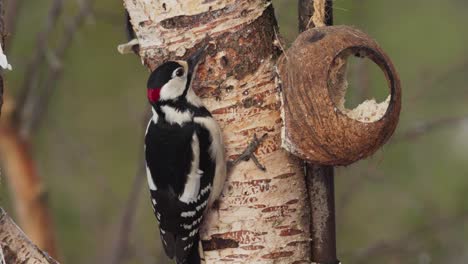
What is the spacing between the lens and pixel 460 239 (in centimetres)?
499

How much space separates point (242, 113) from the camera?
2824 mm

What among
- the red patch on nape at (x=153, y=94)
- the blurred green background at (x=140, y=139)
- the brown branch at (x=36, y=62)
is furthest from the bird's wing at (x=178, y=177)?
the blurred green background at (x=140, y=139)

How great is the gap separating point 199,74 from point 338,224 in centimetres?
208

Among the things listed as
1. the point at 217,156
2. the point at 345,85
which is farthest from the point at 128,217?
the point at 345,85

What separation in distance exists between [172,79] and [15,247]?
69 centimetres

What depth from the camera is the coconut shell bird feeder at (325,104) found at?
8.72 ft

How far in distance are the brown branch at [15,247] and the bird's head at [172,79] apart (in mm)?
629

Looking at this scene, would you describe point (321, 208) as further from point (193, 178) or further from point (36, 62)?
point (36, 62)

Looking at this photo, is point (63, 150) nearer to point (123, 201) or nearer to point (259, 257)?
point (123, 201)

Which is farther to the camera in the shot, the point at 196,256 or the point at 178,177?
the point at 178,177

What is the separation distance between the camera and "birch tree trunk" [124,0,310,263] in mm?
2795

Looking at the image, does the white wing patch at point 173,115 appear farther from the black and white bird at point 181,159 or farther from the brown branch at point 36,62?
the brown branch at point 36,62

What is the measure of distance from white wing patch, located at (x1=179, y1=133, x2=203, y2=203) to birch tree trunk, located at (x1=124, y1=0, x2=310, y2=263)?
0.47 ft

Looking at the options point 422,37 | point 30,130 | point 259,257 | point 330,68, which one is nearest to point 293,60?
point 330,68
